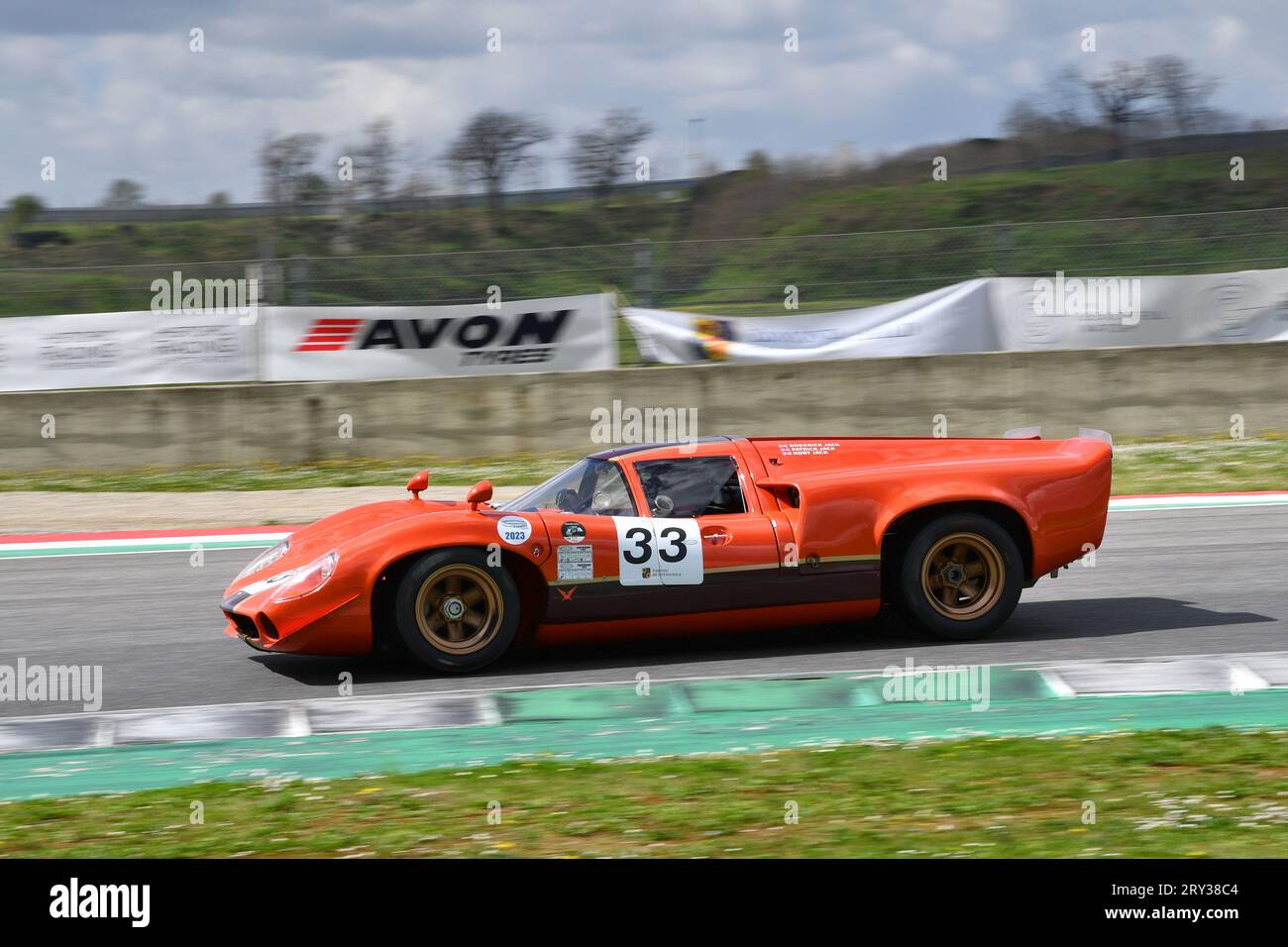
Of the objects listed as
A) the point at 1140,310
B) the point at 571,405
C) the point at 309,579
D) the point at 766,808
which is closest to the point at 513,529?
the point at 309,579

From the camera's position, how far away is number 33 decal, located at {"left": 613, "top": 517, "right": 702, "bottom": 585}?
7129mm

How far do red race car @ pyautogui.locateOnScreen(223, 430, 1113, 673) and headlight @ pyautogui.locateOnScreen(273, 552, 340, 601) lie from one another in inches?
0.4

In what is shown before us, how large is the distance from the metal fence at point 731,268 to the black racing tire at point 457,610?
1000cm

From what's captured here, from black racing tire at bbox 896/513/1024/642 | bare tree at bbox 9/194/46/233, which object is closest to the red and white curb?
black racing tire at bbox 896/513/1024/642

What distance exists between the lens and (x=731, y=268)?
1667 cm

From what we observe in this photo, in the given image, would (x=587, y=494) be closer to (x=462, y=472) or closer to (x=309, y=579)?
(x=309, y=579)

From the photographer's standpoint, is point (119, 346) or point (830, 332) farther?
point (830, 332)

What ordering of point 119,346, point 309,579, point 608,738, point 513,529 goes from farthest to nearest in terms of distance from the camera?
point 119,346 → point 513,529 → point 309,579 → point 608,738

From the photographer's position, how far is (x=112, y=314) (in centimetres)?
1658

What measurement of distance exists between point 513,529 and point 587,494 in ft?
1.76

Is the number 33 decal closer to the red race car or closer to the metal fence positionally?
the red race car
